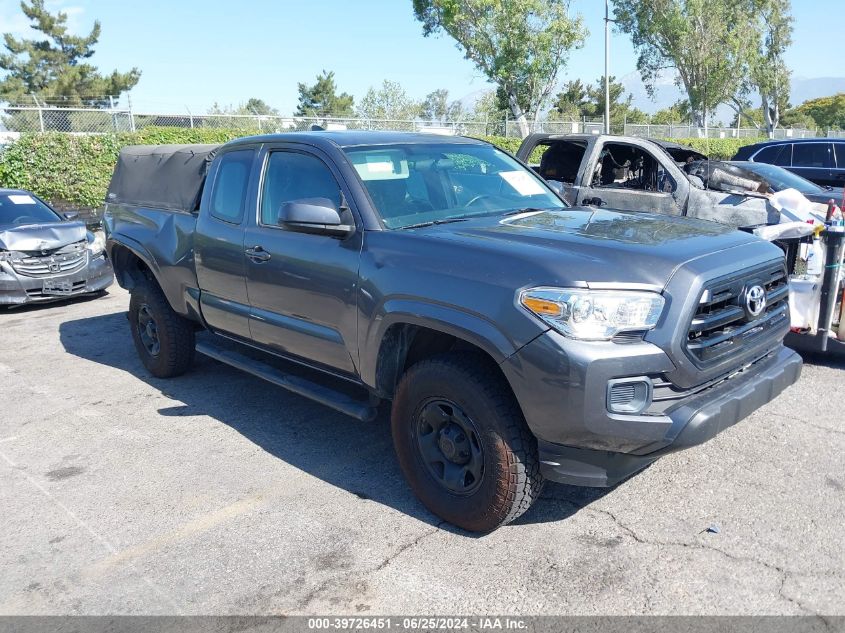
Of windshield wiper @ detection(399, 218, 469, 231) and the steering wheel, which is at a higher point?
the steering wheel

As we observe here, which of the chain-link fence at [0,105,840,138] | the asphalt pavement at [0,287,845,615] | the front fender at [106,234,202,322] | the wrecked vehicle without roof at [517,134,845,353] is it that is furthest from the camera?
the chain-link fence at [0,105,840,138]

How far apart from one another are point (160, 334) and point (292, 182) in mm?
2074

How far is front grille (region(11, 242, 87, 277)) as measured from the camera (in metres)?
8.84

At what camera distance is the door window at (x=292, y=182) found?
4.27 m

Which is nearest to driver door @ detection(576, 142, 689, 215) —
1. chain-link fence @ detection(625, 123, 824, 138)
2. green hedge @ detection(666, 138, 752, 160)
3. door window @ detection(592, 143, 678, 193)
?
door window @ detection(592, 143, 678, 193)

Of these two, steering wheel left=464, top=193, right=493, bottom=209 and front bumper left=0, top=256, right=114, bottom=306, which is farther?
front bumper left=0, top=256, right=114, bottom=306

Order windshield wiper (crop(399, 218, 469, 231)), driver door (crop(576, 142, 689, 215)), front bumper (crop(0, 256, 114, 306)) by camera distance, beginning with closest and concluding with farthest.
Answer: windshield wiper (crop(399, 218, 469, 231))
driver door (crop(576, 142, 689, 215))
front bumper (crop(0, 256, 114, 306))

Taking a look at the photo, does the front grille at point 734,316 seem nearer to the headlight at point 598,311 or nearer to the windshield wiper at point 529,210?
the headlight at point 598,311

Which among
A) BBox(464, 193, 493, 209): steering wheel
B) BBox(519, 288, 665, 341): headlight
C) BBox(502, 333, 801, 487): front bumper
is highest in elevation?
BBox(464, 193, 493, 209): steering wheel

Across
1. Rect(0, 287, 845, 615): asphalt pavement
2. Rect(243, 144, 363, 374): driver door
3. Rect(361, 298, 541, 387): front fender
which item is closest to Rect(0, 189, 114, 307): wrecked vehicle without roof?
Rect(0, 287, 845, 615): asphalt pavement

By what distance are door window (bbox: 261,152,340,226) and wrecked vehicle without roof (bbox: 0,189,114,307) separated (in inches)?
221

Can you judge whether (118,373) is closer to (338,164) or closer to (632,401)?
(338,164)

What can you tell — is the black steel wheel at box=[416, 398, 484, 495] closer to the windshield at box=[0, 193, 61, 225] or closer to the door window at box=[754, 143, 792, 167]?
the windshield at box=[0, 193, 61, 225]

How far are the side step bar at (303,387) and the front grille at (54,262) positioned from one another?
4653 mm
